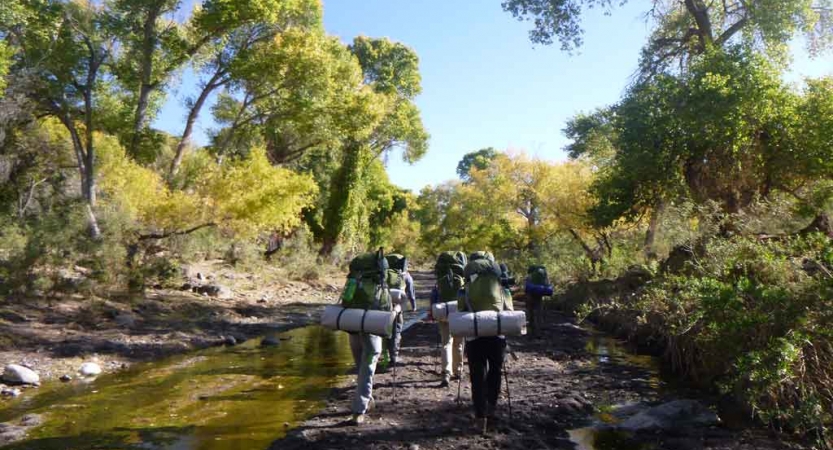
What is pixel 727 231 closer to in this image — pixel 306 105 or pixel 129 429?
pixel 129 429

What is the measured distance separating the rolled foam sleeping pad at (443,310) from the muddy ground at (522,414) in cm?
114

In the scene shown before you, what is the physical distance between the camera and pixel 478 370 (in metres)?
6.29

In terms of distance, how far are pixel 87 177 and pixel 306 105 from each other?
7.99 meters

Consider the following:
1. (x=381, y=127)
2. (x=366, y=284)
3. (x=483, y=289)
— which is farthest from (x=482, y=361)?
(x=381, y=127)

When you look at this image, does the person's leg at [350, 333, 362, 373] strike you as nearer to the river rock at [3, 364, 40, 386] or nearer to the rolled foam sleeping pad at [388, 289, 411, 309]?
the rolled foam sleeping pad at [388, 289, 411, 309]

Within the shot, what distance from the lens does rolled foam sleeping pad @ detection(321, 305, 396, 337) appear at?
249 inches

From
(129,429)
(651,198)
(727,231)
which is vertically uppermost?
(651,198)

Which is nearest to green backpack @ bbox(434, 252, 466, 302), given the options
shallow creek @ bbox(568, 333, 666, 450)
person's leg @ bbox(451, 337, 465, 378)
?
person's leg @ bbox(451, 337, 465, 378)

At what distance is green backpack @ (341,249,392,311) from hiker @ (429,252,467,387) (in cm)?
175

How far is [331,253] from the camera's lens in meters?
34.7

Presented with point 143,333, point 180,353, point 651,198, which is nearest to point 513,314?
point 180,353

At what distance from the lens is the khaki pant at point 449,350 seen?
891 centimetres

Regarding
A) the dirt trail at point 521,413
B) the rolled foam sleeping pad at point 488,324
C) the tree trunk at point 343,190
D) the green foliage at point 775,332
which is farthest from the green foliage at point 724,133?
the tree trunk at point 343,190

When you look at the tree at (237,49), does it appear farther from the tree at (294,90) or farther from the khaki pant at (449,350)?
the khaki pant at (449,350)
